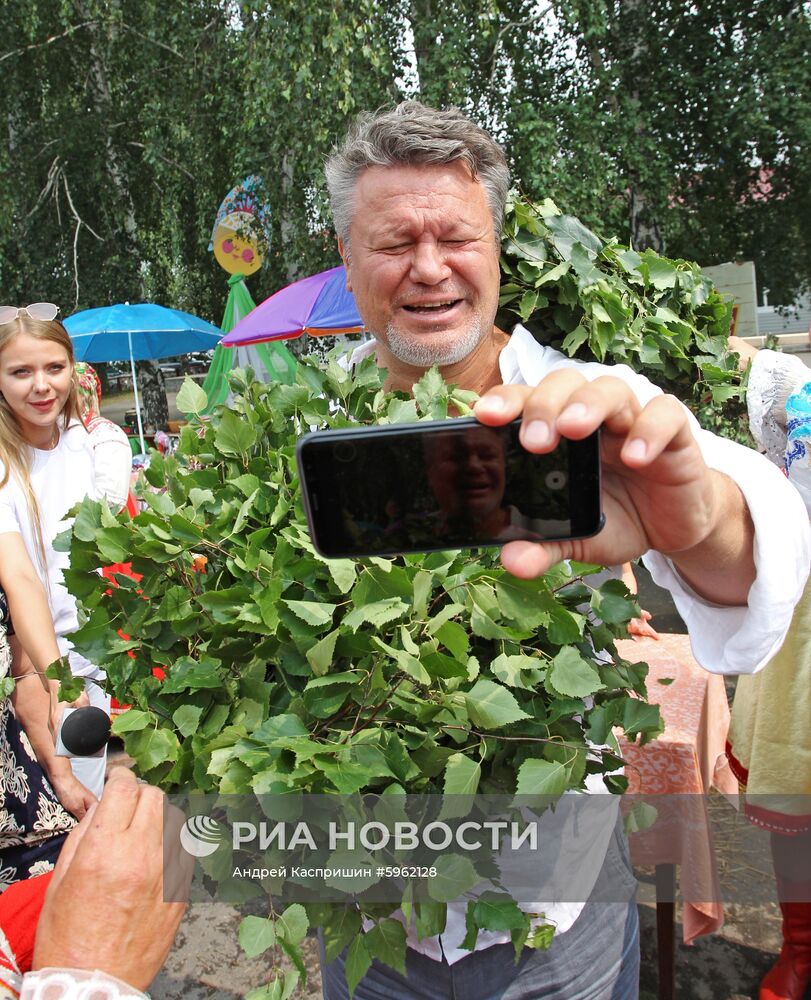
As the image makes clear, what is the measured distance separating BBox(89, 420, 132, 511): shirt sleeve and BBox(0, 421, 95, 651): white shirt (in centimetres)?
4

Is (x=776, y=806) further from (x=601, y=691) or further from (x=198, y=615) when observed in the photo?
(x=198, y=615)

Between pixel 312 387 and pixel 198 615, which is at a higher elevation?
pixel 312 387

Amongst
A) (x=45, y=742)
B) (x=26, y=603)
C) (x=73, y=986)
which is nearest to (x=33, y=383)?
(x=26, y=603)

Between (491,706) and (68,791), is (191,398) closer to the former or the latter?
(491,706)

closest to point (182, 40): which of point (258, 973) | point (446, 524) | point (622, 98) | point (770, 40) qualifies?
point (622, 98)

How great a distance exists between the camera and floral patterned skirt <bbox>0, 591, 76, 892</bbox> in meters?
1.99

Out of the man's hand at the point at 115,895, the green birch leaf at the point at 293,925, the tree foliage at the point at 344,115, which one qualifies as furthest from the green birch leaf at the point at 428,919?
the tree foliage at the point at 344,115

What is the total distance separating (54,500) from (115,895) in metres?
1.89

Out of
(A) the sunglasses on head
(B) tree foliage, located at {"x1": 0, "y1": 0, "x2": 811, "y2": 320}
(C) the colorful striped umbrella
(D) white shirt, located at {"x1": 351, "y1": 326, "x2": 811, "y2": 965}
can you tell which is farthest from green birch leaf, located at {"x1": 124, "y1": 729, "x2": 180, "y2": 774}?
(B) tree foliage, located at {"x1": 0, "y1": 0, "x2": 811, "y2": 320}

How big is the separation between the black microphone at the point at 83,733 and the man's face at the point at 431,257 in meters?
0.91

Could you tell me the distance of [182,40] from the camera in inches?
386

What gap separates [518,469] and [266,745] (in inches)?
18.4

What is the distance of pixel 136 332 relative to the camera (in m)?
9.67

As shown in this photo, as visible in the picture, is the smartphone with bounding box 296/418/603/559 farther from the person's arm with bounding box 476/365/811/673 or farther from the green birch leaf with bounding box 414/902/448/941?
the green birch leaf with bounding box 414/902/448/941
